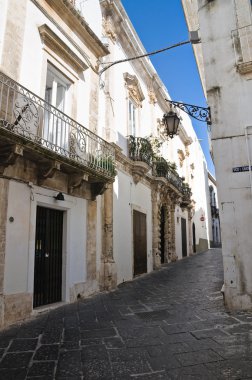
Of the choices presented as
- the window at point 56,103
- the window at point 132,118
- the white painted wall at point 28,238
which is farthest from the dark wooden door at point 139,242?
the window at point 56,103

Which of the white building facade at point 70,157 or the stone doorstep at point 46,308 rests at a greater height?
the white building facade at point 70,157

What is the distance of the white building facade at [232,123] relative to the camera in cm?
564

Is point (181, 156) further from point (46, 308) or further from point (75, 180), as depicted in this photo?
point (46, 308)

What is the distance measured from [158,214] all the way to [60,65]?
8.73 m

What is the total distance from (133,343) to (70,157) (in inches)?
164

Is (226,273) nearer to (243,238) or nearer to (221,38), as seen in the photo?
(243,238)

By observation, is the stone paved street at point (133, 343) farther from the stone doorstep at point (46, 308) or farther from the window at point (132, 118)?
the window at point (132, 118)

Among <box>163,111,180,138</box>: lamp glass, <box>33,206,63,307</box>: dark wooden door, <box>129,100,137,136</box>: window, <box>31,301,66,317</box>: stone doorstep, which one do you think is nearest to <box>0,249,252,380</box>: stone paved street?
<box>31,301,66,317</box>: stone doorstep

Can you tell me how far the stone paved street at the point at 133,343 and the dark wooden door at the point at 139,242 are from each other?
185 inches

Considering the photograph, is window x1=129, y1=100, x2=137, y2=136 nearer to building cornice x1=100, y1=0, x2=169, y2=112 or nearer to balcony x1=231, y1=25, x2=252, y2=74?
building cornice x1=100, y1=0, x2=169, y2=112

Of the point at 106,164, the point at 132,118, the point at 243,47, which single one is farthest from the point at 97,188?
the point at 132,118

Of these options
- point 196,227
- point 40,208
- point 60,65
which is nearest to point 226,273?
point 40,208

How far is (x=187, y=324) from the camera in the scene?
475cm

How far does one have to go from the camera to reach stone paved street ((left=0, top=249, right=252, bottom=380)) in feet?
10.3
